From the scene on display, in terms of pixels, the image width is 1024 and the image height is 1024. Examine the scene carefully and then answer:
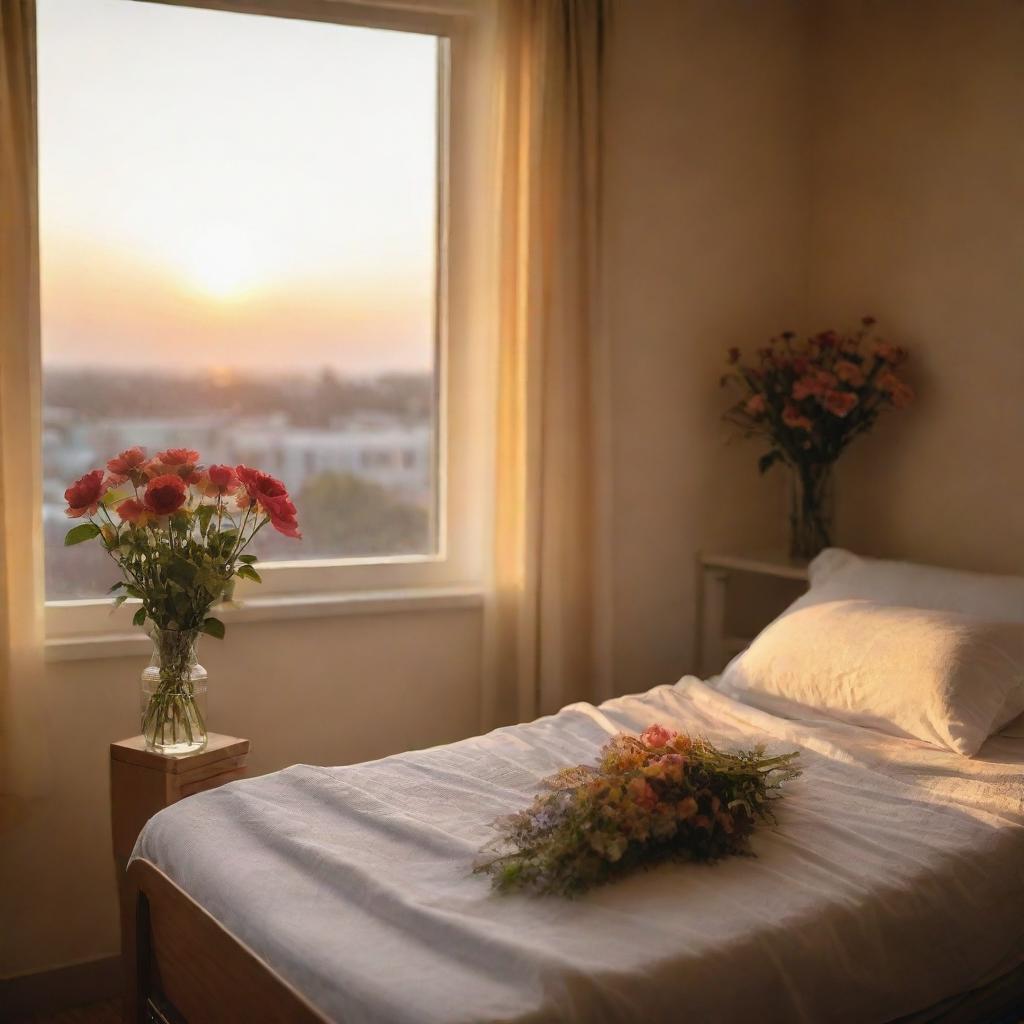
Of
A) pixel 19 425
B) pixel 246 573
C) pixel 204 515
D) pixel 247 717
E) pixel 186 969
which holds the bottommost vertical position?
pixel 186 969

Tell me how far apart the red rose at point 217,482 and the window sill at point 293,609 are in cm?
23

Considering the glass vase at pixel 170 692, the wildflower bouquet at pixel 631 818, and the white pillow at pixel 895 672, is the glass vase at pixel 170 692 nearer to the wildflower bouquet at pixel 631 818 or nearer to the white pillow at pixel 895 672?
the wildflower bouquet at pixel 631 818

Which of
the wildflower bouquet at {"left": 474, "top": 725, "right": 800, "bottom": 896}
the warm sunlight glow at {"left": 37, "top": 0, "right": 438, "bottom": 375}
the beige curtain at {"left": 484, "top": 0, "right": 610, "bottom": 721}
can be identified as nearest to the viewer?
the wildflower bouquet at {"left": 474, "top": 725, "right": 800, "bottom": 896}

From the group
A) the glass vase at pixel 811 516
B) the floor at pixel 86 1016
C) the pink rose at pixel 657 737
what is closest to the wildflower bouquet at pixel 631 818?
the pink rose at pixel 657 737

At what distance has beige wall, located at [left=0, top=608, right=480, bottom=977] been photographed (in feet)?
8.55

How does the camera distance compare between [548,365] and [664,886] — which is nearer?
[664,886]

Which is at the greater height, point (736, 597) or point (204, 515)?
point (204, 515)

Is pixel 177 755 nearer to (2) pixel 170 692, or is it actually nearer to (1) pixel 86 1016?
(2) pixel 170 692

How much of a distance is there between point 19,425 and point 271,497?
1.99 feet

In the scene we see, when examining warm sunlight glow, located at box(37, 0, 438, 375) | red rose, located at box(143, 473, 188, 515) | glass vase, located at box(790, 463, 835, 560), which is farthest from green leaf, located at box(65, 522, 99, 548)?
glass vase, located at box(790, 463, 835, 560)

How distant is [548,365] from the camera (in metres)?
2.98

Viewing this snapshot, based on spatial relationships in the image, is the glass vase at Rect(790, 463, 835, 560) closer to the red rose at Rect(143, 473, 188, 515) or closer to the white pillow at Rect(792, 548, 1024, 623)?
the white pillow at Rect(792, 548, 1024, 623)

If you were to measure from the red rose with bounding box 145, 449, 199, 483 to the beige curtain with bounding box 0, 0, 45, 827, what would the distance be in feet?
1.18

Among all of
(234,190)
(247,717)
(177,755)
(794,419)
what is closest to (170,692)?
(177,755)
